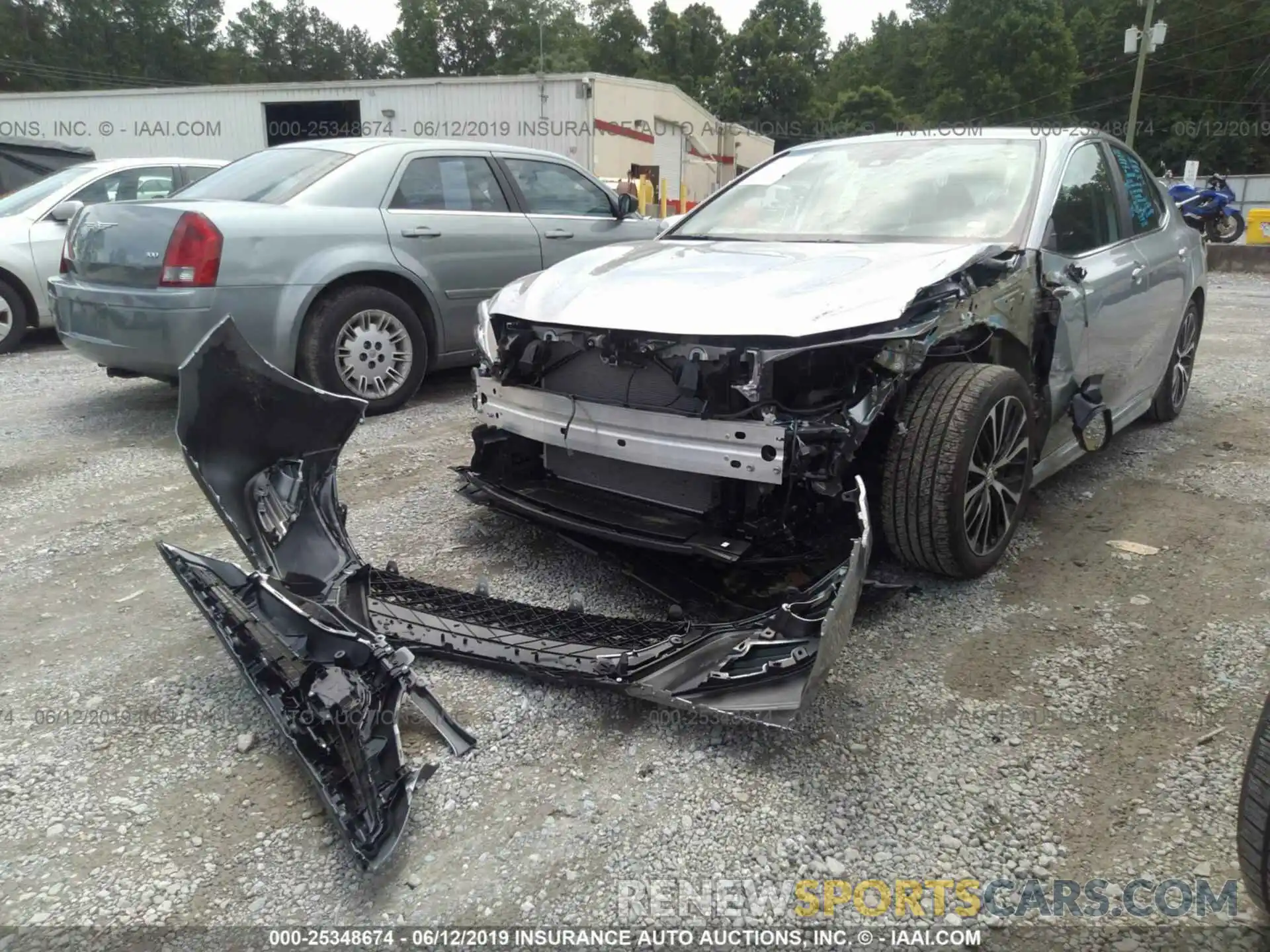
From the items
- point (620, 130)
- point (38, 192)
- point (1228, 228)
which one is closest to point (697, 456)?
point (38, 192)

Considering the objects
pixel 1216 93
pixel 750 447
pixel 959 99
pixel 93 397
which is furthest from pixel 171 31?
pixel 750 447

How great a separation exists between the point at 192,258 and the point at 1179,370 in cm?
564

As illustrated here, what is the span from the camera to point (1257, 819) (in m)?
1.62

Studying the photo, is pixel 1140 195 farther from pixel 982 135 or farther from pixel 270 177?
pixel 270 177

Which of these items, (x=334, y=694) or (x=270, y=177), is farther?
(x=270, y=177)

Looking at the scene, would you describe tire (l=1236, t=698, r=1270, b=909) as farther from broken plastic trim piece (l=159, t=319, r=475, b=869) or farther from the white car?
the white car

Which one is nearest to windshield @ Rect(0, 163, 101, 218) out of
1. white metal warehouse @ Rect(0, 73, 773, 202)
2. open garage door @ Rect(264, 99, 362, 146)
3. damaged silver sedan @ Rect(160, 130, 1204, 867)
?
damaged silver sedan @ Rect(160, 130, 1204, 867)

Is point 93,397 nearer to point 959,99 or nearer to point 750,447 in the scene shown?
point 750,447

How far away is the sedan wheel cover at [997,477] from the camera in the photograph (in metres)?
3.06

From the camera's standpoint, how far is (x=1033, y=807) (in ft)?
7.01

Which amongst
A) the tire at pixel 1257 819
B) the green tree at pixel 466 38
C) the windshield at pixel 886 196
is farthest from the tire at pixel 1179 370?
the green tree at pixel 466 38

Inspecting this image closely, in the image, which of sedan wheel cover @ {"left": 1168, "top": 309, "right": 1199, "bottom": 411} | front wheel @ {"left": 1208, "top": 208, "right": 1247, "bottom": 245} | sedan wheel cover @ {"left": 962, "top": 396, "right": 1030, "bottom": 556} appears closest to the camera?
sedan wheel cover @ {"left": 962, "top": 396, "right": 1030, "bottom": 556}

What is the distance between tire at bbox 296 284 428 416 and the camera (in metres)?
5.10

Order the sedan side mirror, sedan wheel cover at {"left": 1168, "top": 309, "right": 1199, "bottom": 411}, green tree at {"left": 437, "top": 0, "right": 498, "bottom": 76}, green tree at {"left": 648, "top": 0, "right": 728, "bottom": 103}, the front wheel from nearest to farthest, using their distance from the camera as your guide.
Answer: sedan wheel cover at {"left": 1168, "top": 309, "right": 1199, "bottom": 411} < the sedan side mirror < the front wheel < green tree at {"left": 648, "top": 0, "right": 728, "bottom": 103} < green tree at {"left": 437, "top": 0, "right": 498, "bottom": 76}
